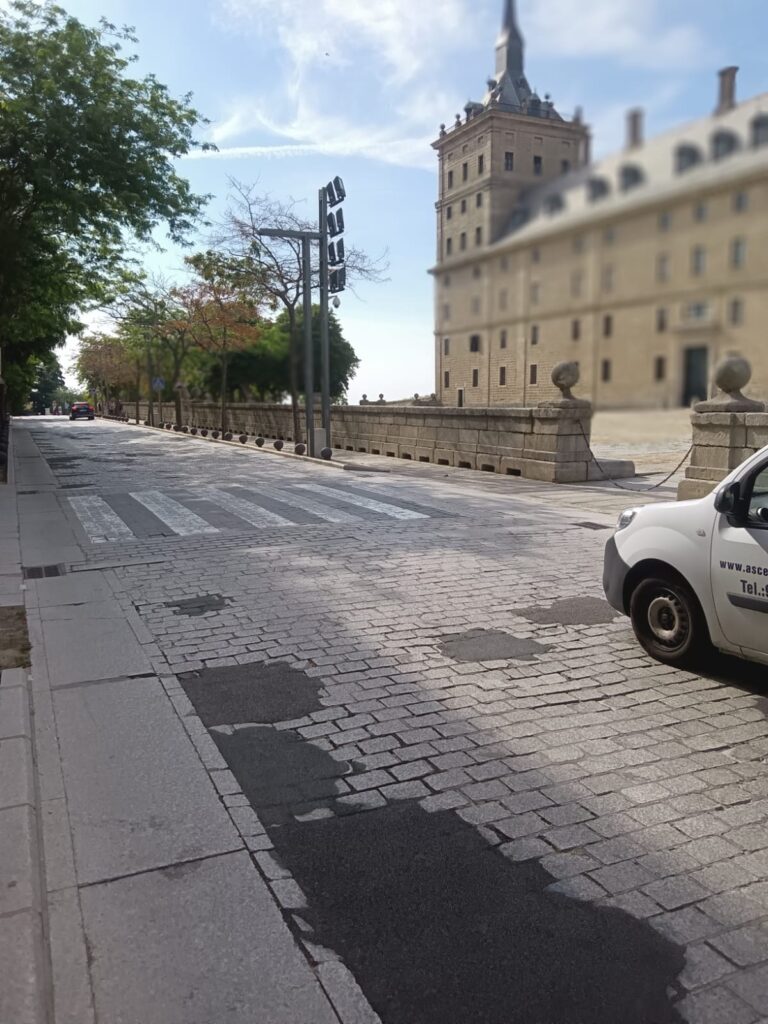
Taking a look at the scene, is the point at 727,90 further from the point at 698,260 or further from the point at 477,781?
the point at 477,781

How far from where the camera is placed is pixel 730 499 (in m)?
4.96

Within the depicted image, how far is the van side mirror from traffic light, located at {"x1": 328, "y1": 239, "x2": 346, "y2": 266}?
20361mm

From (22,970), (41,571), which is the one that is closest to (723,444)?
(41,571)

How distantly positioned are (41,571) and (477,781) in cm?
654

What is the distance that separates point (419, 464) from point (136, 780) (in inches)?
783

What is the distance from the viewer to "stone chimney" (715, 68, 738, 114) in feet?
2.48

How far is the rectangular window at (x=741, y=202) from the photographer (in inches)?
29.7

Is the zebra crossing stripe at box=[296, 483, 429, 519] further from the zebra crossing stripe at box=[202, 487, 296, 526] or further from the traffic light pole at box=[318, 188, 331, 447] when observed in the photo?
the traffic light pole at box=[318, 188, 331, 447]

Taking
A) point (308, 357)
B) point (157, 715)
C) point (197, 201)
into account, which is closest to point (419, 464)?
point (308, 357)

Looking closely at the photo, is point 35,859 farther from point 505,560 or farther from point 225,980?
point 505,560

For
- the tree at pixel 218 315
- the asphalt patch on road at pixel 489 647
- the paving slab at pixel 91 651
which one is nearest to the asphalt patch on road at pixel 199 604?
the paving slab at pixel 91 651

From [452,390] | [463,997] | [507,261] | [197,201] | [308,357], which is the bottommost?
[463,997]

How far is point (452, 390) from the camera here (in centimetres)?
143

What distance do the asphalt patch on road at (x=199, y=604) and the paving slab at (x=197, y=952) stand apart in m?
4.08
